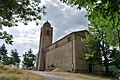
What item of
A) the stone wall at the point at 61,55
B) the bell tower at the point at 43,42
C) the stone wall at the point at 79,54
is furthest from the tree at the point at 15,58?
the stone wall at the point at 79,54

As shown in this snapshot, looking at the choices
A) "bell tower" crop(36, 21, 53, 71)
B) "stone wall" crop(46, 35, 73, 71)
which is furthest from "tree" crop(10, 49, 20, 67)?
"stone wall" crop(46, 35, 73, 71)

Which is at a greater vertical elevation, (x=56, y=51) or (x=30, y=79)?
(x=56, y=51)

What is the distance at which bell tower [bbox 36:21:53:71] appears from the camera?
66438 mm

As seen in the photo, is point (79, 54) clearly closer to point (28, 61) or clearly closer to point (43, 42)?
point (43, 42)

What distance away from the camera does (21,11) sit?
15.6 metres

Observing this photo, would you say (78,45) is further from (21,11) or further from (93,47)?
(21,11)

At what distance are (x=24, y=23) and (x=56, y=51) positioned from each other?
40.5 m

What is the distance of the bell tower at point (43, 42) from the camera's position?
6644 centimetres

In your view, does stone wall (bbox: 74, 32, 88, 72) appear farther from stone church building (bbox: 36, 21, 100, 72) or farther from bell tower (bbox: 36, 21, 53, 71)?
bell tower (bbox: 36, 21, 53, 71)

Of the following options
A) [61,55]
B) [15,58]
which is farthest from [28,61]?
[61,55]

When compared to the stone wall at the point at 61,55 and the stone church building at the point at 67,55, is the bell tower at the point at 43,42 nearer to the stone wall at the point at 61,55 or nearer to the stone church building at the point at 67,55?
the stone church building at the point at 67,55

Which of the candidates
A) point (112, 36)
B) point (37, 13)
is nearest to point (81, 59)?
point (112, 36)

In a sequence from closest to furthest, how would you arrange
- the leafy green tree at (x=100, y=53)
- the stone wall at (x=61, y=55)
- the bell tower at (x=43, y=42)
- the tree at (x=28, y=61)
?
the leafy green tree at (x=100, y=53)
the stone wall at (x=61, y=55)
the bell tower at (x=43, y=42)
the tree at (x=28, y=61)

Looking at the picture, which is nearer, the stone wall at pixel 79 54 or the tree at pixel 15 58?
the stone wall at pixel 79 54
